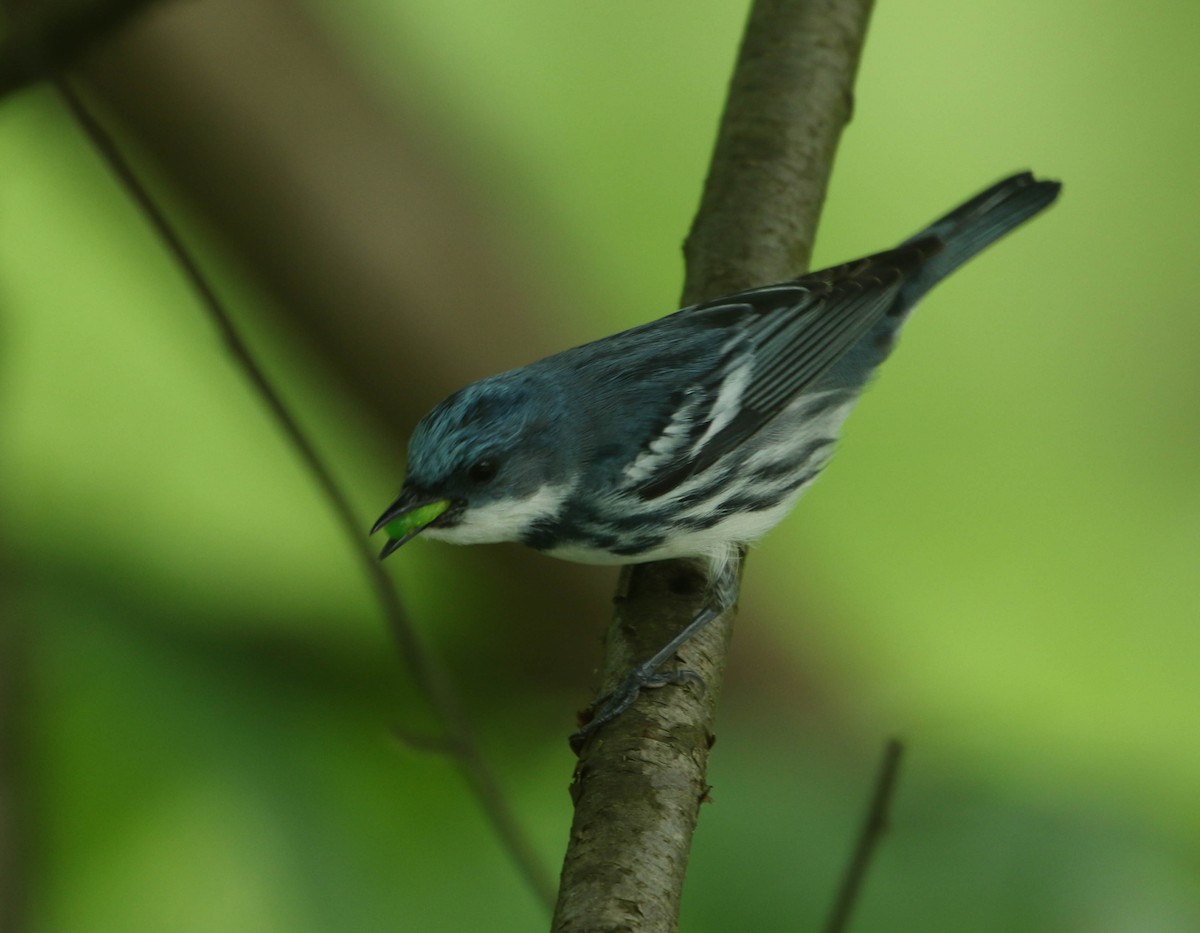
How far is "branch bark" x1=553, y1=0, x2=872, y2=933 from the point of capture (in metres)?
1.15

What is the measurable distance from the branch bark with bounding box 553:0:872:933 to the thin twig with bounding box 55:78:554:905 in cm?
24

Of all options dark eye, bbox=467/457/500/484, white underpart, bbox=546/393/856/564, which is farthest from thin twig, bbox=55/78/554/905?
white underpart, bbox=546/393/856/564

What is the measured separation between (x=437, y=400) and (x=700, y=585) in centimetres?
78

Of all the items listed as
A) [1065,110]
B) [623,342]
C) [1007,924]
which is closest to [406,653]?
[623,342]

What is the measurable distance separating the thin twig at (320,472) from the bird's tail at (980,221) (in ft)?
3.60

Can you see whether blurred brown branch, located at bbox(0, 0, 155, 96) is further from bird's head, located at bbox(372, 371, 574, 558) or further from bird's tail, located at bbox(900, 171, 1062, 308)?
bird's tail, located at bbox(900, 171, 1062, 308)

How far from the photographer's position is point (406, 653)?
1.57 meters

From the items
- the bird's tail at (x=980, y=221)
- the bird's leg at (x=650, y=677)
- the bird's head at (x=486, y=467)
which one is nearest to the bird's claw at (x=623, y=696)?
the bird's leg at (x=650, y=677)

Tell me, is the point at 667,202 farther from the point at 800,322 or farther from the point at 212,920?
the point at 212,920

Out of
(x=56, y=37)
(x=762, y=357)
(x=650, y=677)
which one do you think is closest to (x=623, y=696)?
(x=650, y=677)

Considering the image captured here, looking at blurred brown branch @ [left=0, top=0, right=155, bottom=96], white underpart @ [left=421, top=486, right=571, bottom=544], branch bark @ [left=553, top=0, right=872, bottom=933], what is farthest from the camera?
white underpart @ [left=421, top=486, right=571, bottom=544]

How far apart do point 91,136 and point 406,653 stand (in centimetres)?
73

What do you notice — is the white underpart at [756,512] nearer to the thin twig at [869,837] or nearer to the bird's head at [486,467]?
the bird's head at [486,467]

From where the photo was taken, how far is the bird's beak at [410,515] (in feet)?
5.08
